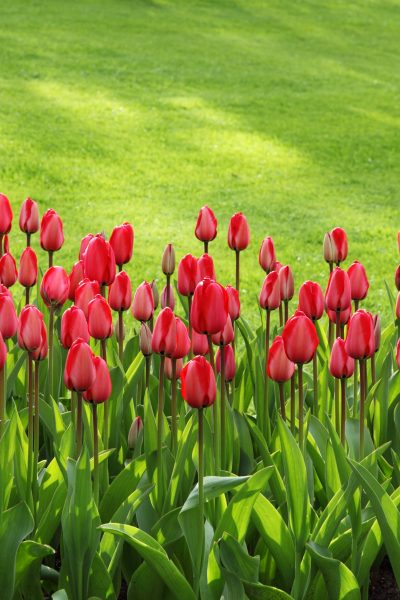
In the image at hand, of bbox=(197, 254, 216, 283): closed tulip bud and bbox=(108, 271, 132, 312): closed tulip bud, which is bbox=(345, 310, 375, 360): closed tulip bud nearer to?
bbox=(197, 254, 216, 283): closed tulip bud

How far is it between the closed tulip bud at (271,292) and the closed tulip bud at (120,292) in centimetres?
34

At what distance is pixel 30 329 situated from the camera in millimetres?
2170

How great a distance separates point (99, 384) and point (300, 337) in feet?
1.39

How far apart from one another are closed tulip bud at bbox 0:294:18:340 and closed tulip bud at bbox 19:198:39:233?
690 millimetres

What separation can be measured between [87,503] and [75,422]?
1.06ft

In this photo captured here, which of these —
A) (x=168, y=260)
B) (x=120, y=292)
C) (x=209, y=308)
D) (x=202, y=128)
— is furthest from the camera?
(x=202, y=128)

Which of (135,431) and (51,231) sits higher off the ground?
(51,231)

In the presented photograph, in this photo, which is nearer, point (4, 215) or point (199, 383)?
point (199, 383)

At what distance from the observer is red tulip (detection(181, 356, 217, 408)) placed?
2006 millimetres

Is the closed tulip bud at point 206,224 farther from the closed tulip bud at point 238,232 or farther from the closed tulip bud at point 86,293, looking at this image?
the closed tulip bud at point 86,293

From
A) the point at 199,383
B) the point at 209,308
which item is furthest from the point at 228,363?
the point at 199,383

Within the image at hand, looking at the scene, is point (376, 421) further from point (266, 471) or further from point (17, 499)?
point (17, 499)

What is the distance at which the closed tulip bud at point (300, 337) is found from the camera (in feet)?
7.14

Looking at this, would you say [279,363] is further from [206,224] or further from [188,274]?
[206,224]
